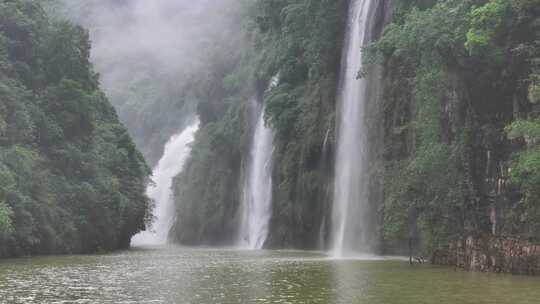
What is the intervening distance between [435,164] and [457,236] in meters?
2.14

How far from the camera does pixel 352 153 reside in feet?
121

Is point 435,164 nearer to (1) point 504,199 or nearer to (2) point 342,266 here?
(1) point 504,199

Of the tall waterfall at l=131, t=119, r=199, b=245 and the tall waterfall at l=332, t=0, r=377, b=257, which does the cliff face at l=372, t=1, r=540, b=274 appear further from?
the tall waterfall at l=131, t=119, r=199, b=245

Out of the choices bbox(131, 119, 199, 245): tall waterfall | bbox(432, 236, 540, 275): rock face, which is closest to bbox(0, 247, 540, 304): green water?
bbox(432, 236, 540, 275): rock face

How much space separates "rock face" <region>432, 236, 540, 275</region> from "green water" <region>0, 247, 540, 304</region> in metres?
0.70

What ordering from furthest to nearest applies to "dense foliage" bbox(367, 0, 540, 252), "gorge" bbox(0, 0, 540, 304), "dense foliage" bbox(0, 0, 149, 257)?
"dense foliage" bbox(0, 0, 149, 257) < "dense foliage" bbox(367, 0, 540, 252) < "gorge" bbox(0, 0, 540, 304)

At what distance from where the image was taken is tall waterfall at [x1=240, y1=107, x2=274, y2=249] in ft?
165

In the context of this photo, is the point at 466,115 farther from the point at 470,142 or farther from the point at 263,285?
the point at 263,285

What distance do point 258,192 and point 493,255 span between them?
30908 mm

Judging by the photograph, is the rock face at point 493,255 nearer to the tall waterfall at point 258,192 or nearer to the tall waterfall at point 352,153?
the tall waterfall at point 352,153

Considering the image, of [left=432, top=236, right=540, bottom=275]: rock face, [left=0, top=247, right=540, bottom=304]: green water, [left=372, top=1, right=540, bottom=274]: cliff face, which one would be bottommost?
[left=0, top=247, right=540, bottom=304]: green water

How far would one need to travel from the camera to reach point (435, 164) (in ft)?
79.5

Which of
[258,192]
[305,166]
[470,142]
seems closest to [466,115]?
[470,142]

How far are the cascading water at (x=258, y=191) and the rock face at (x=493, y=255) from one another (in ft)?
82.3
